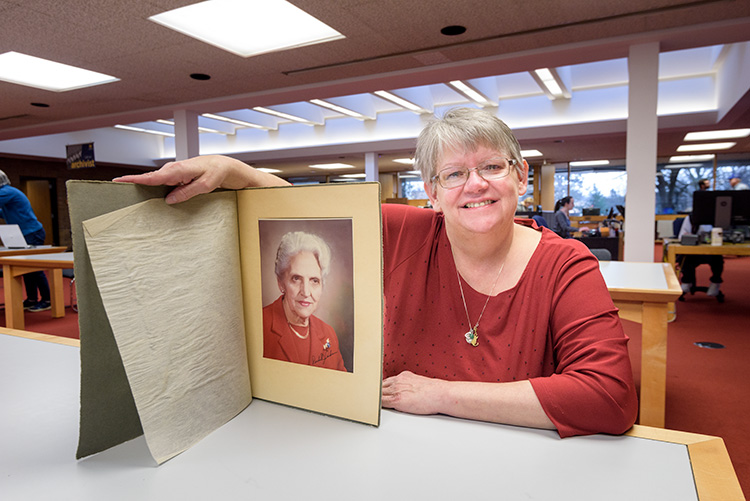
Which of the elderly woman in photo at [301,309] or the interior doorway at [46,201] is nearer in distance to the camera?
the elderly woman in photo at [301,309]

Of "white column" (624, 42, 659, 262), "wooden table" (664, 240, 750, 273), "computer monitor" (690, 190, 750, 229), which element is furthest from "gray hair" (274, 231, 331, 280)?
"computer monitor" (690, 190, 750, 229)

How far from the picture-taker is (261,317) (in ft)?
2.27

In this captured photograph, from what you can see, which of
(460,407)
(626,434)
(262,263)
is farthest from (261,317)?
(626,434)

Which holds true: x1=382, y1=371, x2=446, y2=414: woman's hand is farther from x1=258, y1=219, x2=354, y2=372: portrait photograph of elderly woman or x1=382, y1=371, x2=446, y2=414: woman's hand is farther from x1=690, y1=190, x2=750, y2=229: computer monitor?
x1=690, y1=190, x2=750, y2=229: computer monitor

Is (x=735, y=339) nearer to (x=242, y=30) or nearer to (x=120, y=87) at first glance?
(x=242, y=30)

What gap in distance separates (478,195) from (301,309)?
0.49 meters

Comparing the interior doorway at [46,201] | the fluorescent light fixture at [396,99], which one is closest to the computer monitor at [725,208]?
the fluorescent light fixture at [396,99]

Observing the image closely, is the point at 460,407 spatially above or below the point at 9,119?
below

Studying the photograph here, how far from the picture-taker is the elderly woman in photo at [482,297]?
699 mm

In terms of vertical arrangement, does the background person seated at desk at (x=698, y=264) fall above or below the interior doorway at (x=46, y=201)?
below

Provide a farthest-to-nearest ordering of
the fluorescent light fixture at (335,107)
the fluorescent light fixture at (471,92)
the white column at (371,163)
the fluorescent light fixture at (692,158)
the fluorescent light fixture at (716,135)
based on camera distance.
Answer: the fluorescent light fixture at (692,158) < the white column at (371,163) < the fluorescent light fixture at (716,135) < the fluorescent light fixture at (335,107) < the fluorescent light fixture at (471,92)

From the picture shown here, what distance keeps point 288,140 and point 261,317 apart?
1109 cm

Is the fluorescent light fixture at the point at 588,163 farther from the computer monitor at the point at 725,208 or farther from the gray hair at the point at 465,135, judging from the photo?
the gray hair at the point at 465,135

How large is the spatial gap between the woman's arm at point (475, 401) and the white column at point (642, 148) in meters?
4.42
